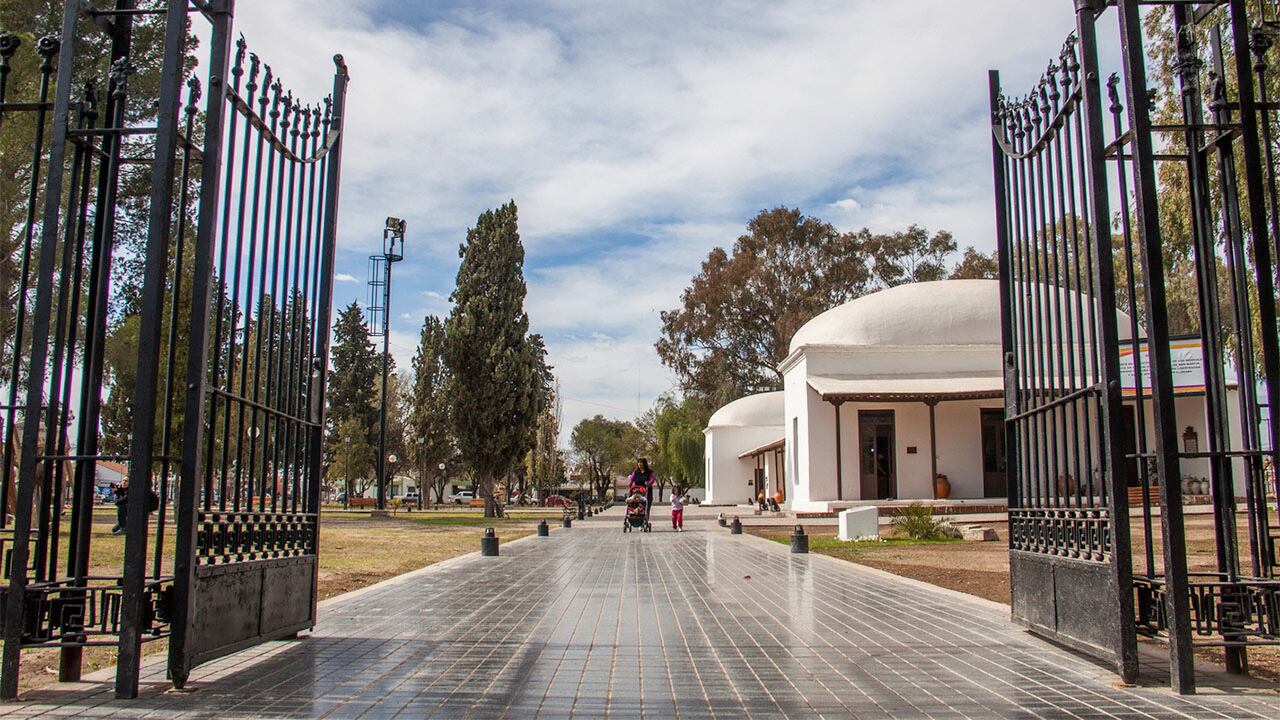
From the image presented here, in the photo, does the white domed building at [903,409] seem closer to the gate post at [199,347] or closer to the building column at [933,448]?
the building column at [933,448]

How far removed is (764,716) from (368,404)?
53205 mm

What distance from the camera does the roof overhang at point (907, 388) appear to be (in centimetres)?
2823

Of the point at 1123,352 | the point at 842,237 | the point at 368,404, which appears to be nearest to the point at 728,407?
the point at 842,237

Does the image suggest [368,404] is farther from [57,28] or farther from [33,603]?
[33,603]

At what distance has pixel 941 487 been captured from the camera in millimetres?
29219

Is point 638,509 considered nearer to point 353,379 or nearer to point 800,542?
point 800,542

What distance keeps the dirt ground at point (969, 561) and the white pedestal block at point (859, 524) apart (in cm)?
40

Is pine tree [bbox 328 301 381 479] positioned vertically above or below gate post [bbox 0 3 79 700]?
above

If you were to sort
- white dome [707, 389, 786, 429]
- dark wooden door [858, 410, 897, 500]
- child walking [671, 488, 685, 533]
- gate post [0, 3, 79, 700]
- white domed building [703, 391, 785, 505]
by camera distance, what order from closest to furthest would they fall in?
gate post [0, 3, 79, 700], child walking [671, 488, 685, 533], dark wooden door [858, 410, 897, 500], white domed building [703, 391, 785, 505], white dome [707, 389, 786, 429]

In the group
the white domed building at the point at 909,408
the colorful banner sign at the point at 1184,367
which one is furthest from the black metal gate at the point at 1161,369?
the white domed building at the point at 909,408

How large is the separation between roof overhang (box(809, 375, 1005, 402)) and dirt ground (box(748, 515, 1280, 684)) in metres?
7.76

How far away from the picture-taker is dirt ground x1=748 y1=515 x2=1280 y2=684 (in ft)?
19.2

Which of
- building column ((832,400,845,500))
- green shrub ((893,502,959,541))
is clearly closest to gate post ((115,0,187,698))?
green shrub ((893,502,959,541))

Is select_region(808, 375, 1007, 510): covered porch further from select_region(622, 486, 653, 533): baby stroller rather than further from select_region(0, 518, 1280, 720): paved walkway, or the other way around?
select_region(0, 518, 1280, 720): paved walkway
